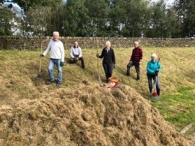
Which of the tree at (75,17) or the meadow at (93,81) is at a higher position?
the tree at (75,17)

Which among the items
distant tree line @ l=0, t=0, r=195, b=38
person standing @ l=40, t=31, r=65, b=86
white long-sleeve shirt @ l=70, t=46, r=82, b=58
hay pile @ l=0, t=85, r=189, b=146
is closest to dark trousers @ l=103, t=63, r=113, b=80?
white long-sleeve shirt @ l=70, t=46, r=82, b=58

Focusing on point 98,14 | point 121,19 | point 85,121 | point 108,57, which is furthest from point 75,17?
point 85,121

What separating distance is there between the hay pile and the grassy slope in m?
3.27

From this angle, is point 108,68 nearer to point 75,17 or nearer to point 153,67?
point 153,67

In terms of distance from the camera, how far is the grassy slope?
11484 millimetres

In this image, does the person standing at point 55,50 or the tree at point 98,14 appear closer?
the person standing at point 55,50

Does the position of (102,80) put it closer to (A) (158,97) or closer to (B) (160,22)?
(A) (158,97)

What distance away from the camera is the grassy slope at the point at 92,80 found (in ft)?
37.7

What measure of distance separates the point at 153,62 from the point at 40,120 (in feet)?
28.3

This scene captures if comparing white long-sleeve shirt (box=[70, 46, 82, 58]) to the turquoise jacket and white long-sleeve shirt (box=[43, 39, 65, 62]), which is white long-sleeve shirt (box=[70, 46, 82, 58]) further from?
the turquoise jacket

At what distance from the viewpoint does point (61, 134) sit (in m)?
5.39

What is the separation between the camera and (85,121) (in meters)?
5.89

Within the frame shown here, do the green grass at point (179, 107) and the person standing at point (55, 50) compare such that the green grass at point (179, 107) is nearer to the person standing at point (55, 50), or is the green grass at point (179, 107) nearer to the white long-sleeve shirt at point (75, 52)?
the person standing at point (55, 50)

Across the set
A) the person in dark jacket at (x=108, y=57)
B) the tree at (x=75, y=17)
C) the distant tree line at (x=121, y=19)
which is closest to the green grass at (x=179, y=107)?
the person in dark jacket at (x=108, y=57)
